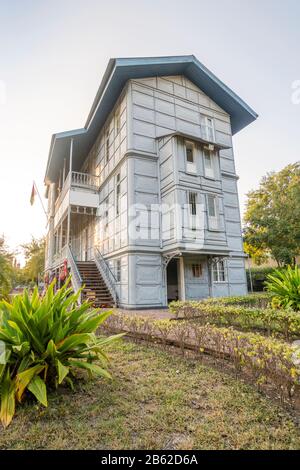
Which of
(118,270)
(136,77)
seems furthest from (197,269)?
(136,77)

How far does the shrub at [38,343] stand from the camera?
8.93 feet

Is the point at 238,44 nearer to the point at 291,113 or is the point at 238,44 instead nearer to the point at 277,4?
the point at 277,4

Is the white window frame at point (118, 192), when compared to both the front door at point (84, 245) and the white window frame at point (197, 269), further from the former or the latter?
the front door at point (84, 245)

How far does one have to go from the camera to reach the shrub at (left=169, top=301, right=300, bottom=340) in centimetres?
545

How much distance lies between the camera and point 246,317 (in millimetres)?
6191

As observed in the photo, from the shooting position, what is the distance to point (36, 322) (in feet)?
10.0

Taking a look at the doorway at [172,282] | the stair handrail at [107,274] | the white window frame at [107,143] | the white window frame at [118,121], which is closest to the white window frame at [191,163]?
the white window frame at [118,121]

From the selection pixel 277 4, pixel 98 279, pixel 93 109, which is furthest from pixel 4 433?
pixel 93 109

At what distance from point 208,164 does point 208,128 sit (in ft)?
13.3

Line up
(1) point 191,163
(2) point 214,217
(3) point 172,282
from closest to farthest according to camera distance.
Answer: (2) point 214,217 < (1) point 191,163 < (3) point 172,282

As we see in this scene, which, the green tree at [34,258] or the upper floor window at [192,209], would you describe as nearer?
the upper floor window at [192,209]

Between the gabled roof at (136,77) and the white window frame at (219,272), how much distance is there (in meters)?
11.2

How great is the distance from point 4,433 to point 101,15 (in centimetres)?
1241

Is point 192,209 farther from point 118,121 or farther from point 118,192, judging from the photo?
point 118,121
